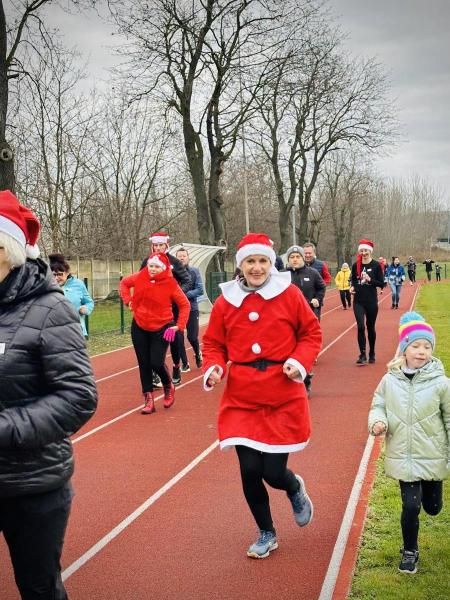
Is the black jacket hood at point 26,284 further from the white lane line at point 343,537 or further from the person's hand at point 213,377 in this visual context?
the white lane line at point 343,537

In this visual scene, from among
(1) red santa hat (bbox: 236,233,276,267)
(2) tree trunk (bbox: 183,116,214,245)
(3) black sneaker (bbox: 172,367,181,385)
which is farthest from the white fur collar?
(2) tree trunk (bbox: 183,116,214,245)

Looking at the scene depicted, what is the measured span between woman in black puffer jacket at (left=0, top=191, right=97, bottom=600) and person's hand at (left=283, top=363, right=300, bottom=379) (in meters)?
1.95

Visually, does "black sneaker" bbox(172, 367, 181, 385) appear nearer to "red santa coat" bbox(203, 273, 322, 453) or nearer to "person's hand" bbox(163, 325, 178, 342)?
"person's hand" bbox(163, 325, 178, 342)

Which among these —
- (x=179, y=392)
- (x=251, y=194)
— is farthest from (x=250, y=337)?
(x=251, y=194)

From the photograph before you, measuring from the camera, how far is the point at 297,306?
4.79 metres

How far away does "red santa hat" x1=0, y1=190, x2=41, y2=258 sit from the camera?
2.92m

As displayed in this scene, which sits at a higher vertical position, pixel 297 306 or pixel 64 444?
pixel 297 306

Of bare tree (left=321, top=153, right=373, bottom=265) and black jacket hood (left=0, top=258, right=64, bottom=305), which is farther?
bare tree (left=321, top=153, right=373, bottom=265)

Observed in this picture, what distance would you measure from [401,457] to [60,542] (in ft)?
7.59

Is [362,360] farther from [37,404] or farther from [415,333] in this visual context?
[37,404]

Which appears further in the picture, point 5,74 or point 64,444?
point 5,74

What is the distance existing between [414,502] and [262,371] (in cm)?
118

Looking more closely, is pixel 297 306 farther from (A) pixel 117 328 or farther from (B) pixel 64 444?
(A) pixel 117 328

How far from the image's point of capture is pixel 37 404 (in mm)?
2703
